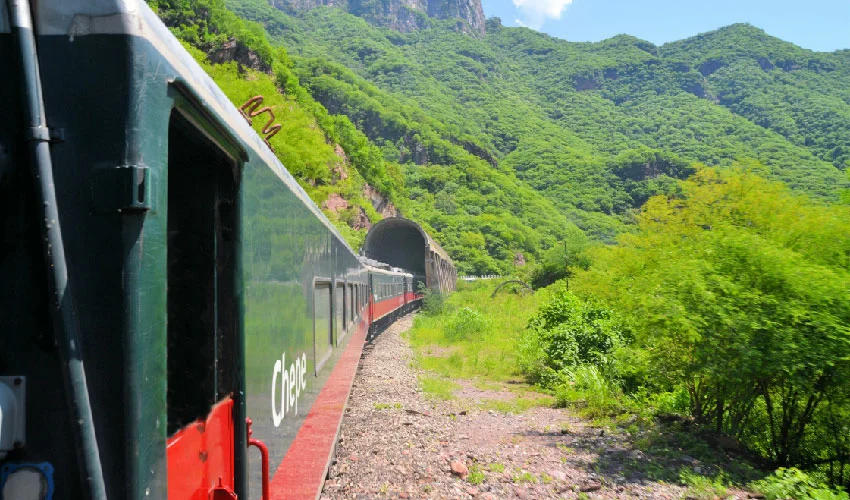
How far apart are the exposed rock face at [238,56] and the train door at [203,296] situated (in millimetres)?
48857

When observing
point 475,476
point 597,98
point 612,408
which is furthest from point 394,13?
point 475,476

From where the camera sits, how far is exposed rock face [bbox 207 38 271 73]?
48.0m

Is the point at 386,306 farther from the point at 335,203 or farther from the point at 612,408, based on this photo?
the point at 335,203

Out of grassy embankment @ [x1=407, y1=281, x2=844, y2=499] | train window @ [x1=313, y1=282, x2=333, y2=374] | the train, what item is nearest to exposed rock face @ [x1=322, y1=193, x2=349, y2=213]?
grassy embankment @ [x1=407, y1=281, x2=844, y2=499]

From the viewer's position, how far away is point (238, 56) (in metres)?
51.7

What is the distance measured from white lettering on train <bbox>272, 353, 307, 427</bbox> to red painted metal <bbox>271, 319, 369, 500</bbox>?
10.8 inches

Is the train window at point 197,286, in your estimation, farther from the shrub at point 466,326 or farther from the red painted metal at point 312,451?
the shrub at point 466,326

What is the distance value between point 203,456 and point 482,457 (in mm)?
5748

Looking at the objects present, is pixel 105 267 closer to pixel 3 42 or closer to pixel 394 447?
pixel 3 42

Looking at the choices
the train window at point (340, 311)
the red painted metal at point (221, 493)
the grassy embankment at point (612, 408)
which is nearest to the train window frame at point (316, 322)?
the train window at point (340, 311)

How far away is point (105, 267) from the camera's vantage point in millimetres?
1427

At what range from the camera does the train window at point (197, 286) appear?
7.55ft

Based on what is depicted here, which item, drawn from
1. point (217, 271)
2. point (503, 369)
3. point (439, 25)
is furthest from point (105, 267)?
point (439, 25)

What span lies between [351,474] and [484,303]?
27908 millimetres
